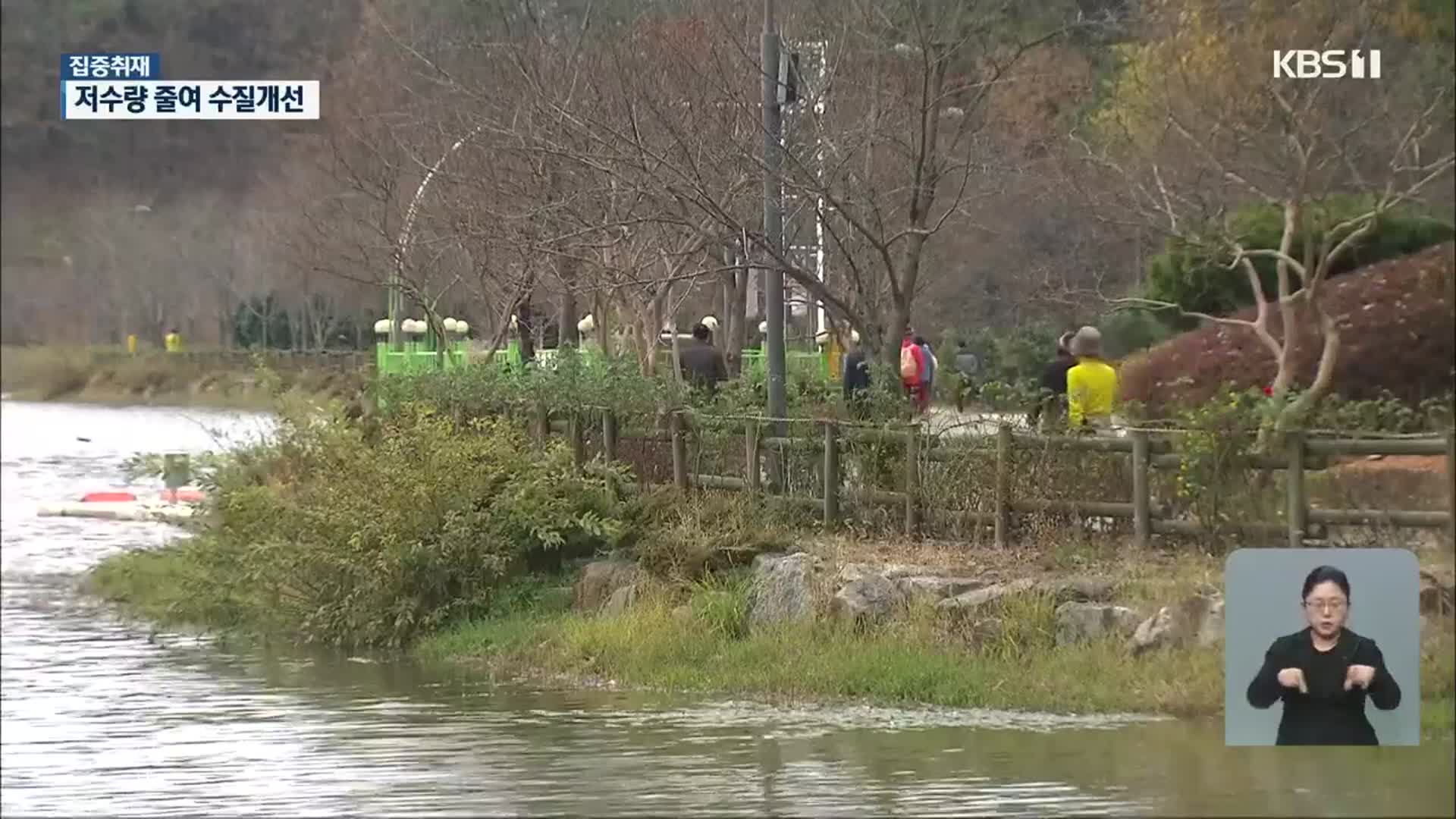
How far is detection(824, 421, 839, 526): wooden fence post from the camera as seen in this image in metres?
15.0

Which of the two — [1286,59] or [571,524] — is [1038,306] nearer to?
[571,524]

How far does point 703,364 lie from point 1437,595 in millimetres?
10479

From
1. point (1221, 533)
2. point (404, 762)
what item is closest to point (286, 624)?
point (404, 762)

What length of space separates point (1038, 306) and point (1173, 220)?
4.79 meters

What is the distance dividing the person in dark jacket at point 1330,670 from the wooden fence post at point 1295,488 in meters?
2.55

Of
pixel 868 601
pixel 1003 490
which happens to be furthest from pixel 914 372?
pixel 868 601

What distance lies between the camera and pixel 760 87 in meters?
16.1

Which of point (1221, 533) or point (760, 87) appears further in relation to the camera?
point (760, 87)

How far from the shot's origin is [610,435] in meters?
17.3

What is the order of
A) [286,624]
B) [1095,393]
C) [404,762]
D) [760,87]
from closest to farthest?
1. [404,762]
2. [1095,393]
3. [760,87]
4. [286,624]

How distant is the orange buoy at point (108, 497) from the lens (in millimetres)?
19328

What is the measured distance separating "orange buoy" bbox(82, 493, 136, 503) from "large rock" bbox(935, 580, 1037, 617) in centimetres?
919

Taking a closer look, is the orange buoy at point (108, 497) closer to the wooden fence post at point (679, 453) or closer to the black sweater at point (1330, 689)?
the wooden fence post at point (679, 453)

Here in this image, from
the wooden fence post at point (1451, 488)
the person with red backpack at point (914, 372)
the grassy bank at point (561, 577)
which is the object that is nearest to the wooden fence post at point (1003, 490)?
the grassy bank at point (561, 577)
